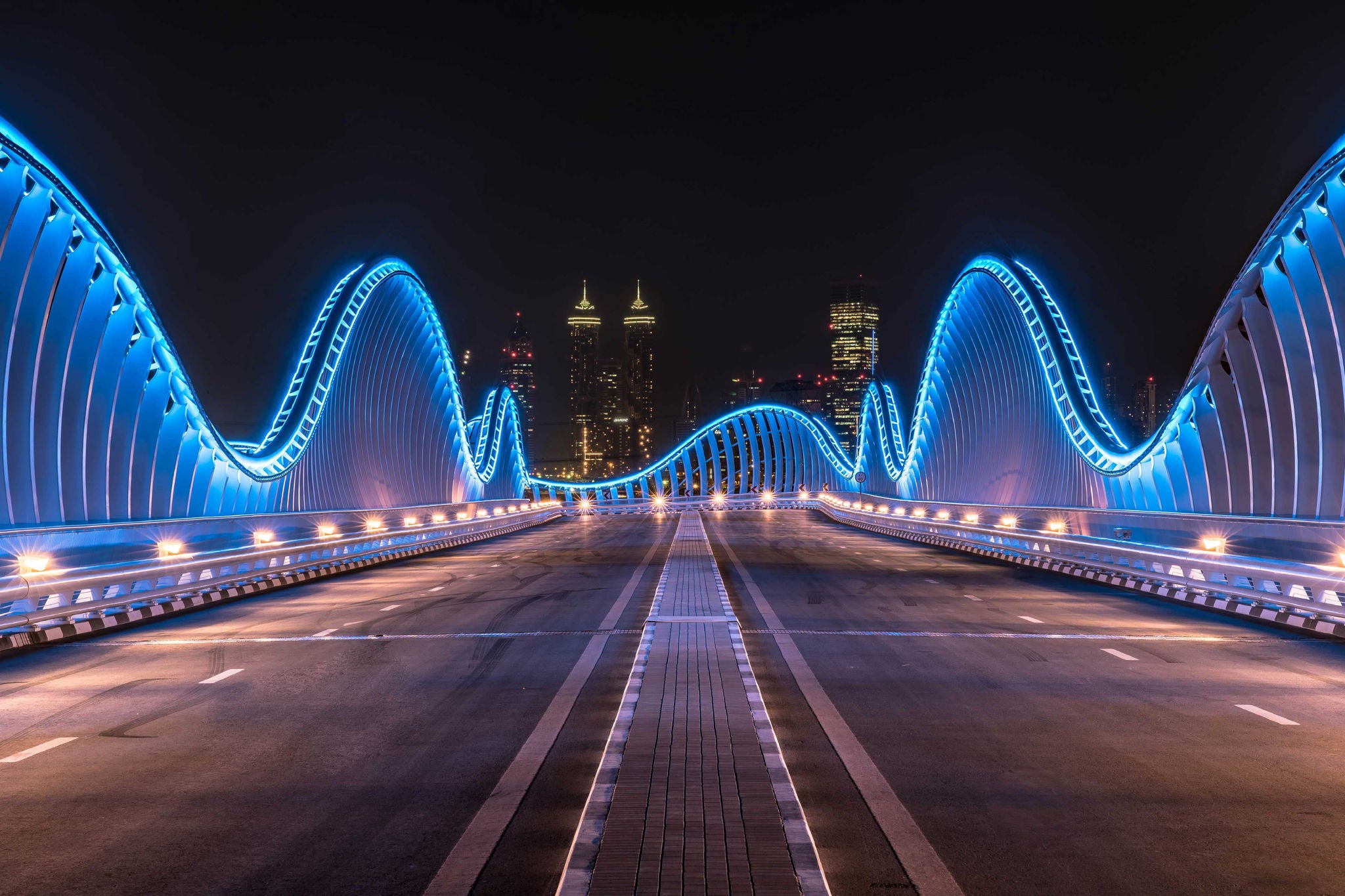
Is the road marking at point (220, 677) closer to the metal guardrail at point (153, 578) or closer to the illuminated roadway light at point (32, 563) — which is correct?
the metal guardrail at point (153, 578)

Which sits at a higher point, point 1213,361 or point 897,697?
point 1213,361

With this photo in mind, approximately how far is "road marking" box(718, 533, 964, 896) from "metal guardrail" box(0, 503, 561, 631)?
33.3 feet

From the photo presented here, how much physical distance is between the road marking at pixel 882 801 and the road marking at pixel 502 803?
208 cm

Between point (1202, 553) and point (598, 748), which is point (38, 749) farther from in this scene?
point (1202, 553)

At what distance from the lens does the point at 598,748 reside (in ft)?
29.4

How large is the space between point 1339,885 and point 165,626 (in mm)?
16113

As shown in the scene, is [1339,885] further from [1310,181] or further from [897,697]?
[1310,181]

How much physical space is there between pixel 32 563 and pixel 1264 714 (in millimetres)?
15740

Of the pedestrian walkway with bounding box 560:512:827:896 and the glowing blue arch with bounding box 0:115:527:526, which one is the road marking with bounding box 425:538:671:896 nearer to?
the pedestrian walkway with bounding box 560:512:827:896

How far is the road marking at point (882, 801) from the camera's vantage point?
5809mm

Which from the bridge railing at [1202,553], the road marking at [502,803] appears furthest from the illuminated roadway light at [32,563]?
the bridge railing at [1202,553]

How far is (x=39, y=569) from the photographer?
17375 mm

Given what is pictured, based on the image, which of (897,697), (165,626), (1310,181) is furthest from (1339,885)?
(1310,181)

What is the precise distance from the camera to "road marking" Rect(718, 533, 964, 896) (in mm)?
5809
